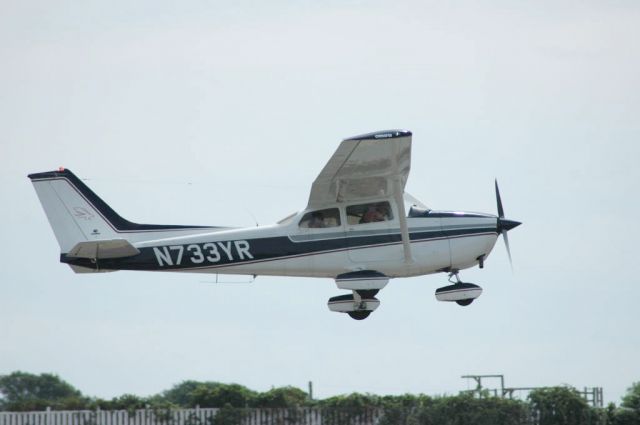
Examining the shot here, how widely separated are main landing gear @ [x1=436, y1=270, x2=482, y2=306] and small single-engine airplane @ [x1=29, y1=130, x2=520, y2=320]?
Answer: 0.7 inches

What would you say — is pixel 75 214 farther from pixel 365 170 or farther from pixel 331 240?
pixel 365 170

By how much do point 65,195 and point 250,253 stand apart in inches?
133

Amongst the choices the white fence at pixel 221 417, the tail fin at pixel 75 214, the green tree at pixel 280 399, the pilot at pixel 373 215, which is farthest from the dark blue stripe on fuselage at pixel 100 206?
the green tree at pixel 280 399

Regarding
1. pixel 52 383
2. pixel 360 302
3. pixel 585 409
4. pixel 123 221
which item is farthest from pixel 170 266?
pixel 52 383

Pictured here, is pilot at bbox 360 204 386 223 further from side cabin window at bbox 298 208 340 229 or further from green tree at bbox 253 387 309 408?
green tree at bbox 253 387 309 408

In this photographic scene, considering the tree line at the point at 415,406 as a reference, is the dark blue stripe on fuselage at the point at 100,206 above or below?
above

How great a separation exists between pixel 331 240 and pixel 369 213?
78 cm

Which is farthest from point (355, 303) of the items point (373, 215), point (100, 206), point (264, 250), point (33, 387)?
Answer: point (33, 387)

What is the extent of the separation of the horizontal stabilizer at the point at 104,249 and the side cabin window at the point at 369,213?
3.73 m

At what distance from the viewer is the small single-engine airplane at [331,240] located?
86.8 ft

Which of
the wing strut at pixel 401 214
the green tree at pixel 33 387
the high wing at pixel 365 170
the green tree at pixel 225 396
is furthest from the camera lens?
the green tree at pixel 33 387

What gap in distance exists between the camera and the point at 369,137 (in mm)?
24859

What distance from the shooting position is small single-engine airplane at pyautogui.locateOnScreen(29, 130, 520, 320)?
26469 millimetres

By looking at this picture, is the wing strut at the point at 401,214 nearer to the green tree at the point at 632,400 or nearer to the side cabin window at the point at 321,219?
the side cabin window at the point at 321,219
